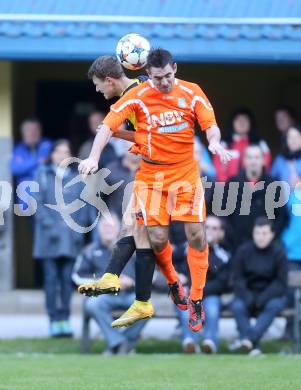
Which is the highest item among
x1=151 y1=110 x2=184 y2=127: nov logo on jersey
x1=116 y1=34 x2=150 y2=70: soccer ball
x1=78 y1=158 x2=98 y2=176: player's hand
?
x1=116 y1=34 x2=150 y2=70: soccer ball

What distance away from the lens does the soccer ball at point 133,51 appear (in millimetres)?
9594

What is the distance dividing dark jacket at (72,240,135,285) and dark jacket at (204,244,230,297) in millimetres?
811

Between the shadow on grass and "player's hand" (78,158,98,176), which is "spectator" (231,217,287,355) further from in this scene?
"player's hand" (78,158,98,176)

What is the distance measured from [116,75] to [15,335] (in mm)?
4949

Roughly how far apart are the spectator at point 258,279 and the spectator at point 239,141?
958 mm

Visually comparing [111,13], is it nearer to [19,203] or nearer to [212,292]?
[19,203]

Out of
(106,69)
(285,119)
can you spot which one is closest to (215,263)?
(285,119)

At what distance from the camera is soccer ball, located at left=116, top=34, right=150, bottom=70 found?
9.59 metres

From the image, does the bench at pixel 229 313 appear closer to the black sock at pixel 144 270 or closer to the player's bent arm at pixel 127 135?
the black sock at pixel 144 270

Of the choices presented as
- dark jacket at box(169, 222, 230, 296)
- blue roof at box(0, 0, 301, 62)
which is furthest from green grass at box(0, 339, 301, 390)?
blue roof at box(0, 0, 301, 62)

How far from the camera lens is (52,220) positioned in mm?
13664

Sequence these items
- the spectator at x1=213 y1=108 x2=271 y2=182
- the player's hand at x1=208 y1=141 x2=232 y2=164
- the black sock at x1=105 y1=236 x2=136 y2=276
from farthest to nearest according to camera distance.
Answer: the spectator at x1=213 y1=108 x2=271 y2=182 → the black sock at x1=105 y1=236 x2=136 y2=276 → the player's hand at x1=208 y1=141 x2=232 y2=164

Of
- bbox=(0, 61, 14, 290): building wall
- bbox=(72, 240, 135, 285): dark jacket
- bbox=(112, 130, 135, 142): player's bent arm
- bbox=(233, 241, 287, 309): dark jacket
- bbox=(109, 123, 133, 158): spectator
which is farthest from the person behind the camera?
bbox=(0, 61, 14, 290): building wall

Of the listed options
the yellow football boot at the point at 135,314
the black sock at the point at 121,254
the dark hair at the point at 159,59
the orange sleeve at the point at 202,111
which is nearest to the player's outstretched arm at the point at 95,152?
the dark hair at the point at 159,59
